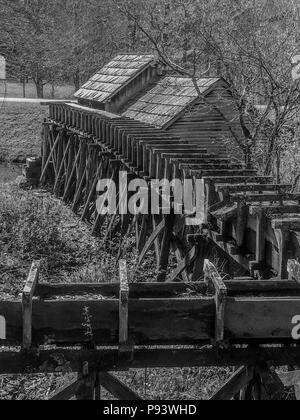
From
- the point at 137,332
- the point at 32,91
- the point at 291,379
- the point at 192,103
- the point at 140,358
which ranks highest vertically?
the point at 32,91

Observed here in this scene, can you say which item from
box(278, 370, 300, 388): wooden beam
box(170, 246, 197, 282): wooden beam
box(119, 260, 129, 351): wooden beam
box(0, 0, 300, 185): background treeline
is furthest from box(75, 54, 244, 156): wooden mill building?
box(119, 260, 129, 351): wooden beam

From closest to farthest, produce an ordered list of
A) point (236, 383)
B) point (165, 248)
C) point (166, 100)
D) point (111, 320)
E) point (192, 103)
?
point (111, 320) → point (236, 383) → point (165, 248) → point (192, 103) → point (166, 100)

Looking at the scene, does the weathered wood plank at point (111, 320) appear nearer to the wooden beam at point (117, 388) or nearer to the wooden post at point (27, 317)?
the wooden post at point (27, 317)

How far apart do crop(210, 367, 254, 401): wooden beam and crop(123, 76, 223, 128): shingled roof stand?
1130 centimetres

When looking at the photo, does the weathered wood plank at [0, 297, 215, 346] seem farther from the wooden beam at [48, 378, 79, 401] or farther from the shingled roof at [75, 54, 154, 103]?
the shingled roof at [75, 54, 154, 103]

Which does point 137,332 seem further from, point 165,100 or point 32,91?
point 32,91

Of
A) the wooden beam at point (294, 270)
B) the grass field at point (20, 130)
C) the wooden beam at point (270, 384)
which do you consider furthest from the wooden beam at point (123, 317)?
the grass field at point (20, 130)

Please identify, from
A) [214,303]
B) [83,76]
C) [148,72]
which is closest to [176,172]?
[214,303]

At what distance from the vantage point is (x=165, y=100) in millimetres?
17438

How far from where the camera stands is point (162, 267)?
9.52 meters

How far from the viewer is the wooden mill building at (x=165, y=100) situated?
624 inches

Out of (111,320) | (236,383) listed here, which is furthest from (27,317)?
(236,383)

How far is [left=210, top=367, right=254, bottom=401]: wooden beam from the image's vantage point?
462 centimetres

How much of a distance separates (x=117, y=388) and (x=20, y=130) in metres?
27.9
